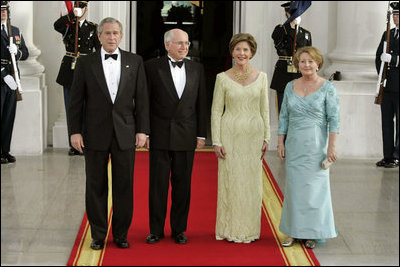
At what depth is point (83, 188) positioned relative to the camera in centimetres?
961

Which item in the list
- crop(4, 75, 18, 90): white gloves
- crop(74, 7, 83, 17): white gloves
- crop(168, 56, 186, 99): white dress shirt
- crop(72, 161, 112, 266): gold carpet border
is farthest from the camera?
crop(74, 7, 83, 17): white gloves

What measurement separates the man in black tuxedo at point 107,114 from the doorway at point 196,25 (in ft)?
48.5

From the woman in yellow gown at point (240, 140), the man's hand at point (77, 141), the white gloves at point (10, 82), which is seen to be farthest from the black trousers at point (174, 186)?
the white gloves at point (10, 82)

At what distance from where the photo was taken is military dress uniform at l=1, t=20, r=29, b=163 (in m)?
10.9

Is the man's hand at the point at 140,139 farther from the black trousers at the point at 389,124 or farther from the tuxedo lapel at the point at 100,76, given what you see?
the black trousers at the point at 389,124

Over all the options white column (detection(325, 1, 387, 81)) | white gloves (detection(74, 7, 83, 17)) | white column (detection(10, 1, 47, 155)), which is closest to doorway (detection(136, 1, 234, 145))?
white column (detection(325, 1, 387, 81))

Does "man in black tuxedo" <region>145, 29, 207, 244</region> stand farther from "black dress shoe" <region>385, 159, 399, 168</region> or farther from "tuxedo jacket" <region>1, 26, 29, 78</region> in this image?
"black dress shoe" <region>385, 159, 399, 168</region>

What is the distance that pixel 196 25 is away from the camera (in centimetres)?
2395

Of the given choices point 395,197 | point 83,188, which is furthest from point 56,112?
point 395,197

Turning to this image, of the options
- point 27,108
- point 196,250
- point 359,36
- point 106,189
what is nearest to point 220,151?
point 196,250

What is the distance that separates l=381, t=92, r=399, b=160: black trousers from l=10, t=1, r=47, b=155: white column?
13.5 ft

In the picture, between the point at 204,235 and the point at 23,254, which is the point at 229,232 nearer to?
the point at 204,235

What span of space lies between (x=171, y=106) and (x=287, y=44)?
14.9 ft

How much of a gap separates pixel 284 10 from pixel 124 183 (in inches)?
225
